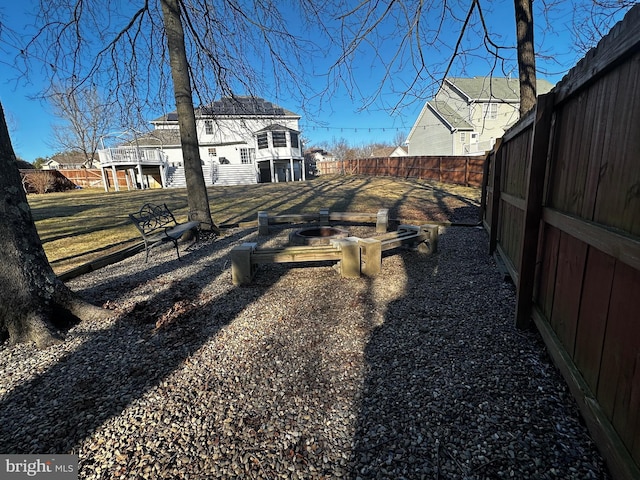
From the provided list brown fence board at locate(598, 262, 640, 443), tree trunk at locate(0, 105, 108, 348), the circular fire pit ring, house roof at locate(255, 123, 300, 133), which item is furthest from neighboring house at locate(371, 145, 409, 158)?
brown fence board at locate(598, 262, 640, 443)

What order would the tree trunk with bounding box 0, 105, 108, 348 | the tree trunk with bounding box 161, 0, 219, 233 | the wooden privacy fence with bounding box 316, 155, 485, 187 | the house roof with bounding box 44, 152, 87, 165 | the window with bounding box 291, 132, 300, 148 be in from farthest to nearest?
the house roof with bounding box 44, 152, 87, 165
the window with bounding box 291, 132, 300, 148
the wooden privacy fence with bounding box 316, 155, 485, 187
the tree trunk with bounding box 161, 0, 219, 233
the tree trunk with bounding box 0, 105, 108, 348

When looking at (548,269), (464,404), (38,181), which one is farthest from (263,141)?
(464,404)

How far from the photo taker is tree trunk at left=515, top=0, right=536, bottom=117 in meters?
5.92

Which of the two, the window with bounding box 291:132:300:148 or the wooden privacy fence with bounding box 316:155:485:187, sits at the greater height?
the window with bounding box 291:132:300:148

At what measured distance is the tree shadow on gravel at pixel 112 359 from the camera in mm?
1962

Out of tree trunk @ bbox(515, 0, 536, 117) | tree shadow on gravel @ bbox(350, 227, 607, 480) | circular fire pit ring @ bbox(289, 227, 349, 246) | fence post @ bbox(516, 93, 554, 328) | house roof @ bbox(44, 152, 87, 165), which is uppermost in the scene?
house roof @ bbox(44, 152, 87, 165)

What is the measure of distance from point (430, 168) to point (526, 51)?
575 inches

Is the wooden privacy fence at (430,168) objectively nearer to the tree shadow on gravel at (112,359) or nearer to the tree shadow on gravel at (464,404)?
the tree shadow on gravel at (464,404)

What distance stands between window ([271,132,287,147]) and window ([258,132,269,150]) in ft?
2.34

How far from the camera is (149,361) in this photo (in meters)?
2.62

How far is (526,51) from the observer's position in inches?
237

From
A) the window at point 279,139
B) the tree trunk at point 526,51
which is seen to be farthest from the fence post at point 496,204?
the window at point 279,139

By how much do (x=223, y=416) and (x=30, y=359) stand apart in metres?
1.98

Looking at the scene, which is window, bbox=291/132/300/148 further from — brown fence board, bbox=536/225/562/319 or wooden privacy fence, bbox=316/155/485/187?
brown fence board, bbox=536/225/562/319
